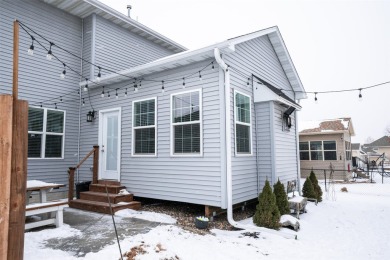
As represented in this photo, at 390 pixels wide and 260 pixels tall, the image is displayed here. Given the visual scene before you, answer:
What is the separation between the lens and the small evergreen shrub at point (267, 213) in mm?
5656

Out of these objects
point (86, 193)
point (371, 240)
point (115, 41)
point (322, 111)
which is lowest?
point (371, 240)

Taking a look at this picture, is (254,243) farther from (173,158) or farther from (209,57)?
(209,57)

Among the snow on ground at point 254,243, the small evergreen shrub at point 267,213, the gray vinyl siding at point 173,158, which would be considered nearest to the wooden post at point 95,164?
the gray vinyl siding at point 173,158

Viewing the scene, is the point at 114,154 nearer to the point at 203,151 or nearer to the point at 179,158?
the point at 179,158

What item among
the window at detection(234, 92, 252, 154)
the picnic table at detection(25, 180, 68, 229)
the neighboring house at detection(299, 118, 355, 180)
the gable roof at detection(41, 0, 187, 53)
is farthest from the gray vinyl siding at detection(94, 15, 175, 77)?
the neighboring house at detection(299, 118, 355, 180)

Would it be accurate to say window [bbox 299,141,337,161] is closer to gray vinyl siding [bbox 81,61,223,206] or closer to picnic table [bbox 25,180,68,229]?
gray vinyl siding [bbox 81,61,223,206]

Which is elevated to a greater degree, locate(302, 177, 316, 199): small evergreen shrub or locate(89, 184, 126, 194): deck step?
locate(89, 184, 126, 194): deck step

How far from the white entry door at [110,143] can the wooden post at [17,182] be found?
223 inches

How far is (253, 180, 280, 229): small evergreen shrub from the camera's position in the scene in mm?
5656

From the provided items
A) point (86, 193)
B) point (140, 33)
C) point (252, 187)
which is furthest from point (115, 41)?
point (252, 187)

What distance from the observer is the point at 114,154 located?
8.32m

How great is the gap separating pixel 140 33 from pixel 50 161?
20.3ft

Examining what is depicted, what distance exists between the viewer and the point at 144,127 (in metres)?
7.61

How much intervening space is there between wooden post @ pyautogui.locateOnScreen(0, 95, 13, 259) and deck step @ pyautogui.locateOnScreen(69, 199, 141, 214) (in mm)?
4313
